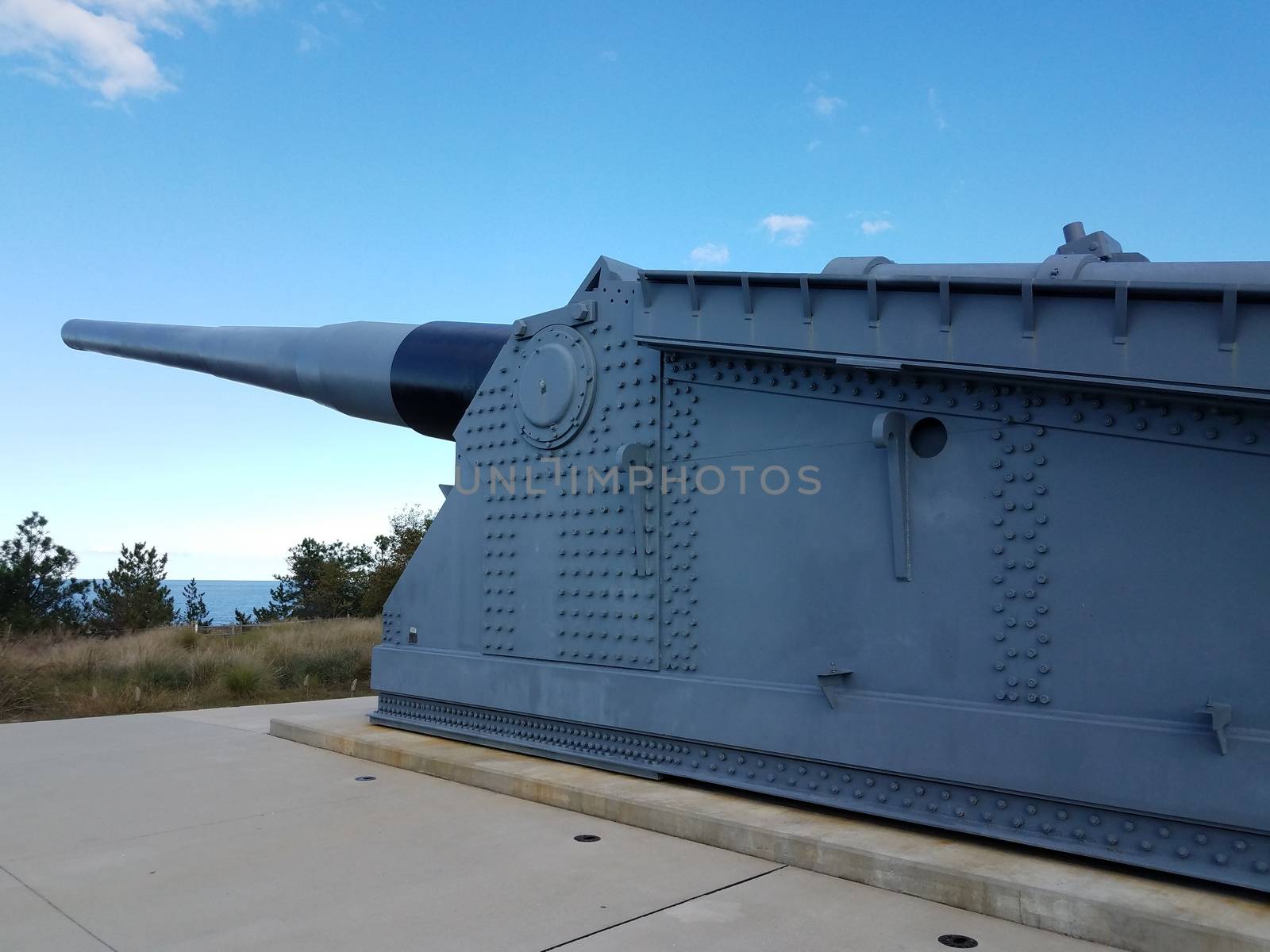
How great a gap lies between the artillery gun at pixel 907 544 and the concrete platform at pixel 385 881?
2.19 feet

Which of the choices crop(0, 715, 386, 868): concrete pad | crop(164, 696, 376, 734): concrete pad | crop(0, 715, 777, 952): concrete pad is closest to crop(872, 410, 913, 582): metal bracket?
crop(0, 715, 777, 952): concrete pad

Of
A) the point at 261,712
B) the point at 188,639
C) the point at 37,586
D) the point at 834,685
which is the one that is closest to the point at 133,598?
the point at 37,586

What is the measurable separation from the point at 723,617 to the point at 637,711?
3.00ft

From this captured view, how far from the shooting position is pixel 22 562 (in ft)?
94.0

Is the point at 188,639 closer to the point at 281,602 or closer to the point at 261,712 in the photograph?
the point at 261,712

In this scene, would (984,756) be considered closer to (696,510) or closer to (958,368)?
(958,368)

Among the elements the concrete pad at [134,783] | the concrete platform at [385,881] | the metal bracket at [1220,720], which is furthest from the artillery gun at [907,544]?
the concrete pad at [134,783]

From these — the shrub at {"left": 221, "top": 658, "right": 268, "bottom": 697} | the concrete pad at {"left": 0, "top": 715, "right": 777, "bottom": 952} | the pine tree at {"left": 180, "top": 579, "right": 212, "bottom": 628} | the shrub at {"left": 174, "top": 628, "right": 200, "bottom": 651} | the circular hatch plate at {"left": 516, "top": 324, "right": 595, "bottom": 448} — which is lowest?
→ the concrete pad at {"left": 0, "top": 715, "right": 777, "bottom": 952}

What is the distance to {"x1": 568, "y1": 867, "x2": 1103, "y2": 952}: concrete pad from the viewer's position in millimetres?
3598

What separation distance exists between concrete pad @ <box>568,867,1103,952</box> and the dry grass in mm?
9364

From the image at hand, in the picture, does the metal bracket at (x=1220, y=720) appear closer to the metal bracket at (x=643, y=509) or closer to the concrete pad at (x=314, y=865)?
the concrete pad at (x=314, y=865)

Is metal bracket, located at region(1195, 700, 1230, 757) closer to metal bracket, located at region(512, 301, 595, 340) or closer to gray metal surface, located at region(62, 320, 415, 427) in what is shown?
metal bracket, located at region(512, 301, 595, 340)

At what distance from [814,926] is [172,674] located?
11.7 metres

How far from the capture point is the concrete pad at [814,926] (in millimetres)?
3598
